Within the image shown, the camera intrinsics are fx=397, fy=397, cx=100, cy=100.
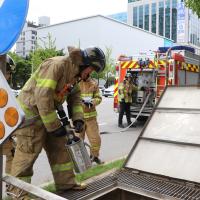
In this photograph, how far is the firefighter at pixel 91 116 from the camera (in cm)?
643

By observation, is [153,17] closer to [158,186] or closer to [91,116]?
[91,116]

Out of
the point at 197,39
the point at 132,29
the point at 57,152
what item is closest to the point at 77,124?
the point at 57,152

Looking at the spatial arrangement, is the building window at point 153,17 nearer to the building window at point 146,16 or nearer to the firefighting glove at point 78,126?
the building window at point 146,16

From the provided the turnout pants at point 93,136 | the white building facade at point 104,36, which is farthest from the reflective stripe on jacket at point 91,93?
the white building facade at point 104,36

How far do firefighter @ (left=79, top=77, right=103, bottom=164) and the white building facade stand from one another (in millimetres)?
56104

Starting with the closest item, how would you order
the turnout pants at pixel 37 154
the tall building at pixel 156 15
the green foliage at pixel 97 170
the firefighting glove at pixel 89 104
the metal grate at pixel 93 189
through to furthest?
the turnout pants at pixel 37 154 < the metal grate at pixel 93 189 < the green foliage at pixel 97 170 < the firefighting glove at pixel 89 104 < the tall building at pixel 156 15

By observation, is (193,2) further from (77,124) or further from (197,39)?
(197,39)

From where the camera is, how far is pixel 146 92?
11.8 metres

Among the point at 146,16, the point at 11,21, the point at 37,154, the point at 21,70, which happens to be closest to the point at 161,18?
the point at 146,16

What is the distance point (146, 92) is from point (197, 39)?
55.1m

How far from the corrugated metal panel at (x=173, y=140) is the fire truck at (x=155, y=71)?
17.3 ft

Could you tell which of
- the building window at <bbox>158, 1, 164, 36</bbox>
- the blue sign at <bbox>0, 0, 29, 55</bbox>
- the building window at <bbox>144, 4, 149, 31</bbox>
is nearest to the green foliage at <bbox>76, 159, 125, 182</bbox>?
the blue sign at <bbox>0, 0, 29, 55</bbox>

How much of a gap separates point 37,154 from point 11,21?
5.53ft

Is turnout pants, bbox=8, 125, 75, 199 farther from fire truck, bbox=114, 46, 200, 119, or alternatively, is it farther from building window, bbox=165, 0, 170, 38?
building window, bbox=165, 0, 170, 38
